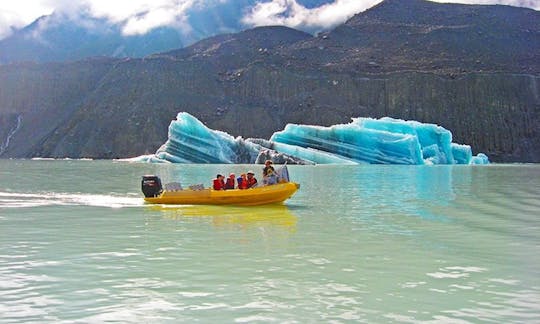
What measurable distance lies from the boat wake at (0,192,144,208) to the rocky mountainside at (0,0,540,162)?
78.4 meters

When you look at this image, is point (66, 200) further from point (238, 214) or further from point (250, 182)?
point (238, 214)

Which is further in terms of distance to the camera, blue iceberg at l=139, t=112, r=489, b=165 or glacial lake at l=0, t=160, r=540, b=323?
blue iceberg at l=139, t=112, r=489, b=165

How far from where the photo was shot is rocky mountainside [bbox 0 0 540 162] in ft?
352

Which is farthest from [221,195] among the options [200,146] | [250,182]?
[200,146]

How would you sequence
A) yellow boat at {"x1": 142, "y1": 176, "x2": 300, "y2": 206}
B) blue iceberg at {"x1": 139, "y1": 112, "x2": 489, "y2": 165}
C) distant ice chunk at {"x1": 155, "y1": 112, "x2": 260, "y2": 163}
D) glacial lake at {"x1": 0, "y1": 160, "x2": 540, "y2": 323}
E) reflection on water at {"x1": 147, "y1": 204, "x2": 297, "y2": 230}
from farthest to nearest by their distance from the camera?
distant ice chunk at {"x1": 155, "y1": 112, "x2": 260, "y2": 163} < blue iceberg at {"x1": 139, "y1": 112, "x2": 489, "y2": 165} < yellow boat at {"x1": 142, "y1": 176, "x2": 300, "y2": 206} < reflection on water at {"x1": 147, "y1": 204, "x2": 297, "y2": 230} < glacial lake at {"x1": 0, "y1": 160, "x2": 540, "y2": 323}

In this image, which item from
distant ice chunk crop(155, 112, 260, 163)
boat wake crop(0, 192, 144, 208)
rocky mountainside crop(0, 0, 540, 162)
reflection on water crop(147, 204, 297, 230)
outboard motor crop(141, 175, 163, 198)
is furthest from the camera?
rocky mountainside crop(0, 0, 540, 162)

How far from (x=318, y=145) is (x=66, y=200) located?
4525cm

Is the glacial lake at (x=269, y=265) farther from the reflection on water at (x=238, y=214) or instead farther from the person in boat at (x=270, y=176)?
the person in boat at (x=270, y=176)

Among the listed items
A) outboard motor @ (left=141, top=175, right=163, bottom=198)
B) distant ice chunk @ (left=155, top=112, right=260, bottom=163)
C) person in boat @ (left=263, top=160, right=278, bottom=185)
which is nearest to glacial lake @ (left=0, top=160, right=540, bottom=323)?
outboard motor @ (left=141, top=175, right=163, bottom=198)

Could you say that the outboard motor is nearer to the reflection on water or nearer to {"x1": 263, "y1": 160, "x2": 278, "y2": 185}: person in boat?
the reflection on water

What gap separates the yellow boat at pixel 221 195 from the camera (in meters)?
21.3

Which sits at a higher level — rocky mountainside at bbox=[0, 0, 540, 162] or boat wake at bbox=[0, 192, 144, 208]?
rocky mountainside at bbox=[0, 0, 540, 162]

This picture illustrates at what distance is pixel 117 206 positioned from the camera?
851 inches

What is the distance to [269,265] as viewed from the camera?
11.0 meters
